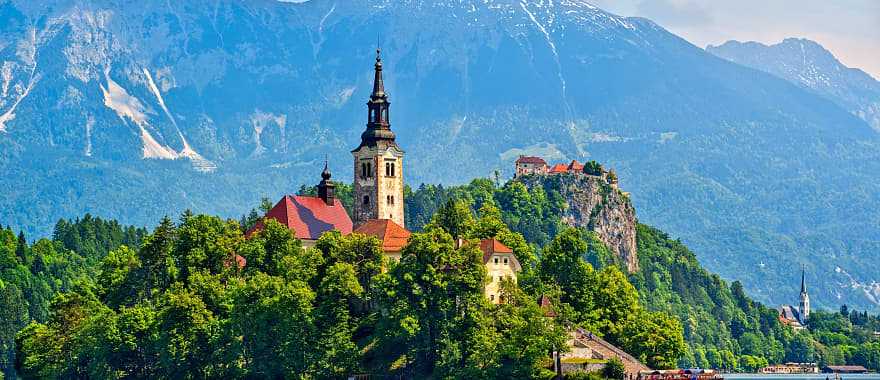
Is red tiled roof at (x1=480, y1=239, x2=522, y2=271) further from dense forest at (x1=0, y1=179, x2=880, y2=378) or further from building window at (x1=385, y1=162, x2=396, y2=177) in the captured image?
building window at (x1=385, y1=162, x2=396, y2=177)

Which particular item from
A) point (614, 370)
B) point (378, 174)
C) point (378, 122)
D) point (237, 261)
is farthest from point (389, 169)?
point (614, 370)

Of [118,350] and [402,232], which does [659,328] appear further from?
[118,350]

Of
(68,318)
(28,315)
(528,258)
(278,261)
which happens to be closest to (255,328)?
(278,261)

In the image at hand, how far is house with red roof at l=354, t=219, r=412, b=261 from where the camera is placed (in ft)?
493

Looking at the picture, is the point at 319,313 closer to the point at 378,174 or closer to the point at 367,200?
the point at 378,174

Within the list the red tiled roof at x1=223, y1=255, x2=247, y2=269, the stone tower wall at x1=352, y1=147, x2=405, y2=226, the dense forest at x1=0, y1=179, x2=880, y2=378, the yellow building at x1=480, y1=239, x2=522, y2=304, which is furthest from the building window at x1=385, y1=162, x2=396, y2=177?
the yellow building at x1=480, y1=239, x2=522, y2=304

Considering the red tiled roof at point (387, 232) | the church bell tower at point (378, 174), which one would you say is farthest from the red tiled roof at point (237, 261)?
the church bell tower at point (378, 174)

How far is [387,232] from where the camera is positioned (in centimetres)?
15238

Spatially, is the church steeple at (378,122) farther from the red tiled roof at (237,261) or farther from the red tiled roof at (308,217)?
the red tiled roof at (237,261)

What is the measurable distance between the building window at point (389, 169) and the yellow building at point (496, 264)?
1840cm

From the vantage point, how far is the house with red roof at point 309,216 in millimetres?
155250

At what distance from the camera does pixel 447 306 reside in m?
135

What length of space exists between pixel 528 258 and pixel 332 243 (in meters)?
19.9

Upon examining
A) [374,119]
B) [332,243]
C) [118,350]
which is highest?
[374,119]
